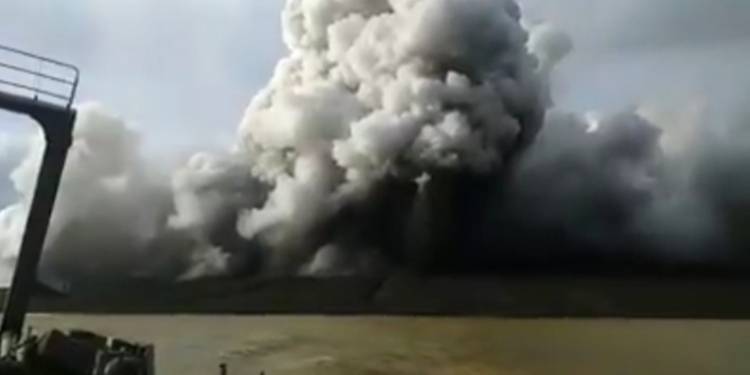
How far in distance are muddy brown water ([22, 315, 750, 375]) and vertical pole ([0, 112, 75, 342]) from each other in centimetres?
3426

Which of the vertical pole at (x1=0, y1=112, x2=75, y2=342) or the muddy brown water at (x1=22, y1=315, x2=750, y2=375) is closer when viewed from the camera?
the vertical pole at (x1=0, y1=112, x2=75, y2=342)

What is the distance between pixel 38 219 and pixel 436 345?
296 ft

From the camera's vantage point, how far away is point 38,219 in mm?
24438

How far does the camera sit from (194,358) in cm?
7506

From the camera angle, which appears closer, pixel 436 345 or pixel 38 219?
pixel 38 219

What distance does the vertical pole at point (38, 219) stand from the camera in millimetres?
24188

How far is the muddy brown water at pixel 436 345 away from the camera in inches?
3175

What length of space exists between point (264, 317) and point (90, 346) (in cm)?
15306

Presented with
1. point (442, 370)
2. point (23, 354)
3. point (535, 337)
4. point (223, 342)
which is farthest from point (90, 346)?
point (535, 337)

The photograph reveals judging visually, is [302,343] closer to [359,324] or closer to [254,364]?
[254,364]

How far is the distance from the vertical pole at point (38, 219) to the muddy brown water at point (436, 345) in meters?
34.3

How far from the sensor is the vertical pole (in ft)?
79.4

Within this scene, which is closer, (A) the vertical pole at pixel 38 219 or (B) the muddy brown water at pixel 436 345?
(A) the vertical pole at pixel 38 219

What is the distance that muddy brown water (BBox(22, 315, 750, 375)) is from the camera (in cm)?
8064
